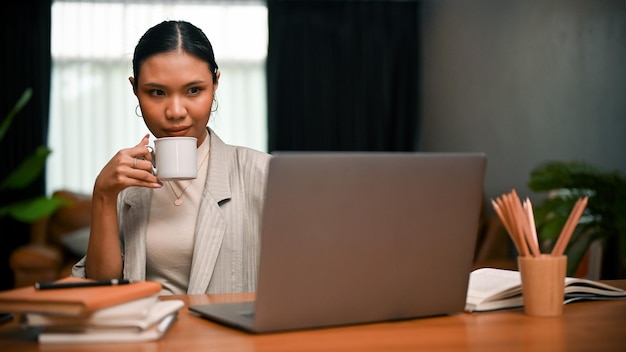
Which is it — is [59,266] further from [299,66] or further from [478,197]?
[478,197]

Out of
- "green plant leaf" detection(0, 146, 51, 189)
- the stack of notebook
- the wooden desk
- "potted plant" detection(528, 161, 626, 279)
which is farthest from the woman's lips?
"potted plant" detection(528, 161, 626, 279)

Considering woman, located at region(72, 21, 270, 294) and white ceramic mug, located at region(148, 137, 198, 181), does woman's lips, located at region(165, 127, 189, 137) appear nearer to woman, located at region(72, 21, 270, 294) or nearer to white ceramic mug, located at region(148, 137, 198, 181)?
woman, located at region(72, 21, 270, 294)

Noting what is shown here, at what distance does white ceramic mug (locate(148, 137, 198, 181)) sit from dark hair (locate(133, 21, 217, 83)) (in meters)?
0.34

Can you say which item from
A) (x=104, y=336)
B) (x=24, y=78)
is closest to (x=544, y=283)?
(x=104, y=336)

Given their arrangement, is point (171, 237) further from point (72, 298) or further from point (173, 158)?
point (72, 298)

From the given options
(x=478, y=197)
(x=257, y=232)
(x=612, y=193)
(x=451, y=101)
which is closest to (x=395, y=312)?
(x=478, y=197)

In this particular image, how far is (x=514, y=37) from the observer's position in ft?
15.5

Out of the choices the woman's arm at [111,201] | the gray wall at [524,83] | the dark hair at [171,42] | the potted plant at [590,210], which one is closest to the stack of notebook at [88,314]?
the woman's arm at [111,201]

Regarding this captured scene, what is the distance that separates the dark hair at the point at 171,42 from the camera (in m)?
1.78

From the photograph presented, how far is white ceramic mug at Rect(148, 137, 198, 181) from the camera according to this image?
151 cm

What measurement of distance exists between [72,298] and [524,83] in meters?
4.00

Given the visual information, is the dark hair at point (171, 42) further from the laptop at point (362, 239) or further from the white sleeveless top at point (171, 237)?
the laptop at point (362, 239)

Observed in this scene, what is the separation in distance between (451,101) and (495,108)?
75cm

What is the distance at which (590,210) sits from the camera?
3.32m
